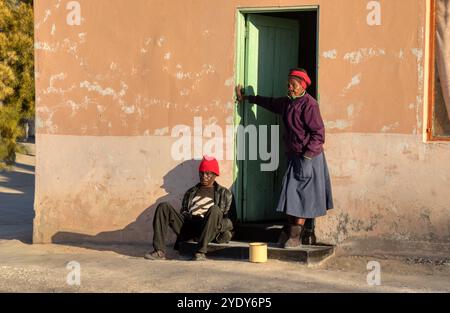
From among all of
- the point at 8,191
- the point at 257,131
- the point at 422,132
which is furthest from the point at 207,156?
the point at 8,191

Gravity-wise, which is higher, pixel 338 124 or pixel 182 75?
pixel 182 75

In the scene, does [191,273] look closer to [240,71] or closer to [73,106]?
[240,71]

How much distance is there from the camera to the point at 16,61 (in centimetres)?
1923

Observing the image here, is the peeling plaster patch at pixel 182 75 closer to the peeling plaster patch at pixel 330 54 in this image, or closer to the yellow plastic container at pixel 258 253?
the peeling plaster patch at pixel 330 54

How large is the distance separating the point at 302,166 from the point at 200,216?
1235mm

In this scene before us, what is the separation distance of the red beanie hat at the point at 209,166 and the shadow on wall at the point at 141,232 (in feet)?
1.67

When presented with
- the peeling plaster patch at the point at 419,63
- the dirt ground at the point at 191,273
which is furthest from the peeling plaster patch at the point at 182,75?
the peeling plaster patch at the point at 419,63

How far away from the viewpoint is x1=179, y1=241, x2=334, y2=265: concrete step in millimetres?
8414

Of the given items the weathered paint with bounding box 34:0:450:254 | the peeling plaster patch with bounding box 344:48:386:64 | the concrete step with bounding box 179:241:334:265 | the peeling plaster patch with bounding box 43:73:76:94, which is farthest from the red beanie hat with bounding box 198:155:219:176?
the peeling plaster patch with bounding box 43:73:76:94

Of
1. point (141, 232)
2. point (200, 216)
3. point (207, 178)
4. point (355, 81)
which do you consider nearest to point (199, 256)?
point (200, 216)

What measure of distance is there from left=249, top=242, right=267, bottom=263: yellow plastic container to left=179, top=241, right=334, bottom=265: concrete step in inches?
6.0

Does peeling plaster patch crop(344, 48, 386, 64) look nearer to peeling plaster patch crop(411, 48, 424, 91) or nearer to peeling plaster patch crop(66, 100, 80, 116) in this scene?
peeling plaster patch crop(411, 48, 424, 91)

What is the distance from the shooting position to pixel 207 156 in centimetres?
918
